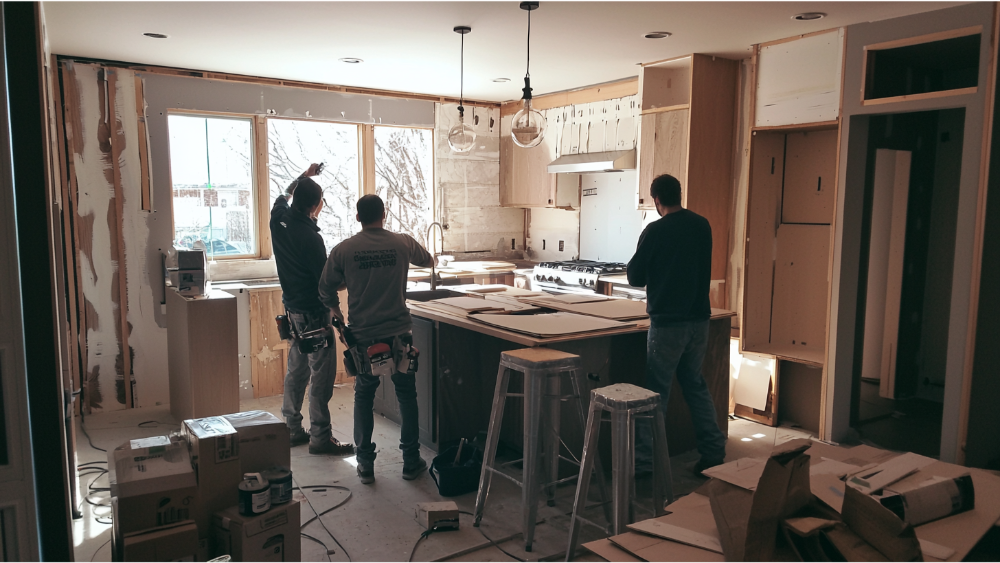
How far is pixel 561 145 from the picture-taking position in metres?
5.96

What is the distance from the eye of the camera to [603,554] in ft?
5.01

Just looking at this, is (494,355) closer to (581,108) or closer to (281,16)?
(281,16)

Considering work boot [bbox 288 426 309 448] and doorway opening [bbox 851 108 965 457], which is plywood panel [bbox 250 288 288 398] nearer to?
work boot [bbox 288 426 309 448]

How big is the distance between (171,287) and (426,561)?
3.01 metres

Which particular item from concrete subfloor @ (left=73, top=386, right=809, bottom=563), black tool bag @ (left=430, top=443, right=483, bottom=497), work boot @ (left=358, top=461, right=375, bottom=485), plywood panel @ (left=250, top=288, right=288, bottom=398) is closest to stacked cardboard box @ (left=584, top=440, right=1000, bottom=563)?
concrete subfloor @ (left=73, top=386, right=809, bottom=563)

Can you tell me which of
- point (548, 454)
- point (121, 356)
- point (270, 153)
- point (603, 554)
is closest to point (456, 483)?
point (548, 454)

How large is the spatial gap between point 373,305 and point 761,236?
283 centimetres

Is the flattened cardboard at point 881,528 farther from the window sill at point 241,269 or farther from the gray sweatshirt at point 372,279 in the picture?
the window sill at point 241,269

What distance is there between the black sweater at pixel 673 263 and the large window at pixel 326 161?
10.5 feet

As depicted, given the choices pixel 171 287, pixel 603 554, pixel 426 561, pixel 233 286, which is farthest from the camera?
pixel 233 286

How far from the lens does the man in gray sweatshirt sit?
3305 mm

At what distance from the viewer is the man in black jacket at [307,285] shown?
372 cm

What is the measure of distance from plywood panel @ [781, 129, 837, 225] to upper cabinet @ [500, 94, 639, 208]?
1232 millimetres

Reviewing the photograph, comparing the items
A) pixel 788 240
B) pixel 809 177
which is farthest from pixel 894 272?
pixel 809 177
